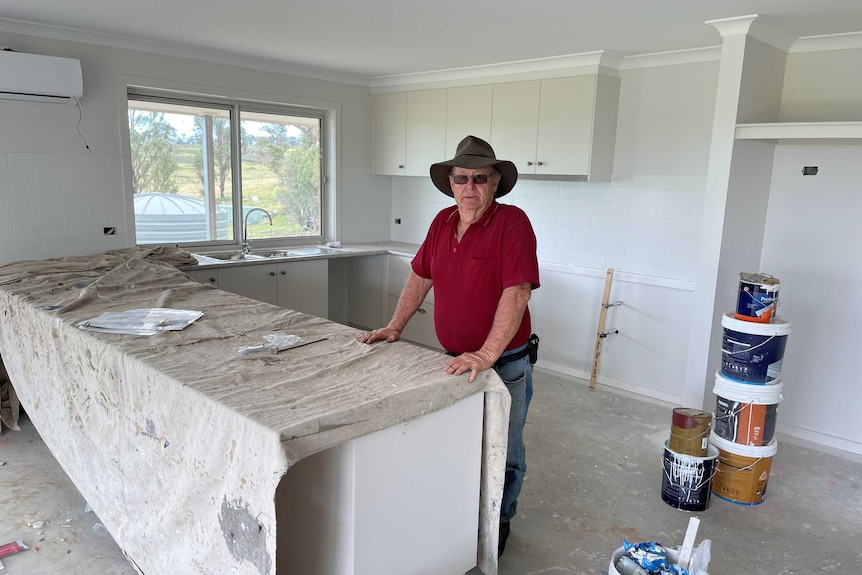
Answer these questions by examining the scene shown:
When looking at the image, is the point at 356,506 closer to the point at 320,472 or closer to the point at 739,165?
the point at 320,472

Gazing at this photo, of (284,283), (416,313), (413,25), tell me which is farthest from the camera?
(416,313)

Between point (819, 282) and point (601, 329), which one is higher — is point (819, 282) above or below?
above

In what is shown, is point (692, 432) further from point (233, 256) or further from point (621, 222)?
point (233, 256)

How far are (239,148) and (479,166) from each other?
3.52m

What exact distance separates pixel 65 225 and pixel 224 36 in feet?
5.63

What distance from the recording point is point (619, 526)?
112 inches

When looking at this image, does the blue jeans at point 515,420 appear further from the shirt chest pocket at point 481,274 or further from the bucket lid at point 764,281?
the bucket lid at point 764,281

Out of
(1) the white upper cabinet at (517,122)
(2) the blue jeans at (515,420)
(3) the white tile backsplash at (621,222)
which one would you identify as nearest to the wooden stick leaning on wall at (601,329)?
(3) the white tile backsplash at (621,222)

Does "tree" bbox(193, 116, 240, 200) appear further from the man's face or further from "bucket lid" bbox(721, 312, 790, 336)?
"bucket lid" bbox(721, 312, 790, 336)

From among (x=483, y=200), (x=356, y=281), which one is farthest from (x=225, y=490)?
(x=356, y=281)

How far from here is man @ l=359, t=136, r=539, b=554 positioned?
231 cm

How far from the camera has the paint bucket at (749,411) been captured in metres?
2.99

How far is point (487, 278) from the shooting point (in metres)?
2.40

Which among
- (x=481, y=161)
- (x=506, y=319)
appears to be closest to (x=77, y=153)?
(x=481, y=161)
